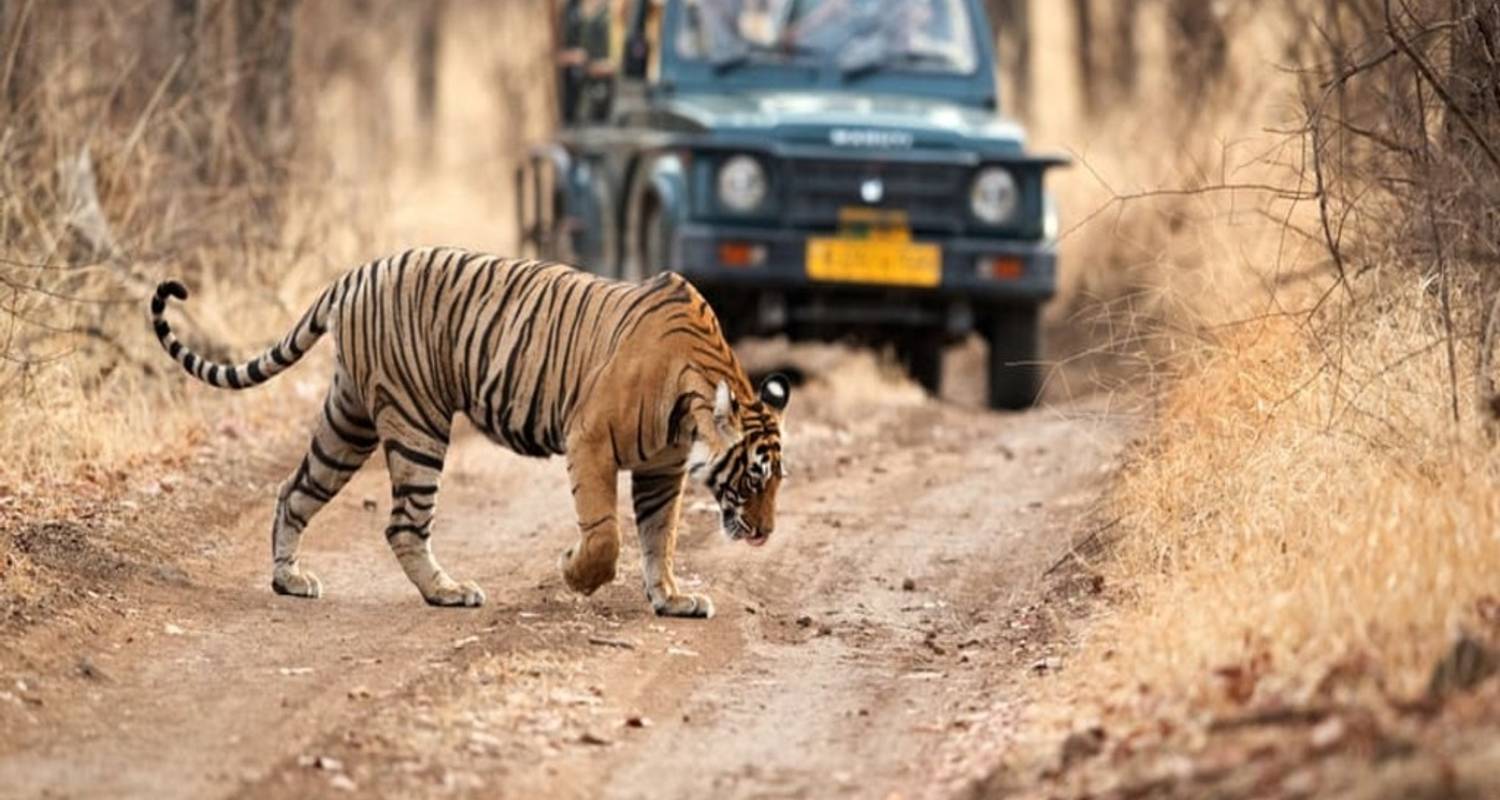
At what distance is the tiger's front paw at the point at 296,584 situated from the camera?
900cm

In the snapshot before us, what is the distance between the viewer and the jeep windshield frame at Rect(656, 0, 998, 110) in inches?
605

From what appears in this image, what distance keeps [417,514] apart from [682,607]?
897 mm

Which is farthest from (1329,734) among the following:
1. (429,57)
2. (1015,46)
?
(429,57)

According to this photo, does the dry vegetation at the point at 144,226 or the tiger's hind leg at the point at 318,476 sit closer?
the tiger's hind leg at the point at 318,476

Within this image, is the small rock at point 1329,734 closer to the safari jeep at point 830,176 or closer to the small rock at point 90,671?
the small rock at point 90,671

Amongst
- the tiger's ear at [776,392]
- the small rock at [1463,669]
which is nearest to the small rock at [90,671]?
the tiger's ear at [776,392]

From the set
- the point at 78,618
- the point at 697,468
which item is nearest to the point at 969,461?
the point at 697,468

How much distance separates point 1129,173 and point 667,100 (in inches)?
206

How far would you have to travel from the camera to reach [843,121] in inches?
579

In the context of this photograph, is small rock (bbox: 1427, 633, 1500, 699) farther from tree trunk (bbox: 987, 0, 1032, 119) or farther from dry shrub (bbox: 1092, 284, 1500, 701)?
tree trunk (bbox: 987, 0, 1032, 119)

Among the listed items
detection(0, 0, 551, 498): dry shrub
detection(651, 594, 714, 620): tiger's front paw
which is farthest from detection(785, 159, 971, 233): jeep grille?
detection(651, 594, 714, 620): tiger's front paw

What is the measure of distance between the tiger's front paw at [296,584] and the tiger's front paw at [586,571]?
0.95 m

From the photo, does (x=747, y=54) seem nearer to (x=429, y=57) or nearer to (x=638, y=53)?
(x=638, y=53)

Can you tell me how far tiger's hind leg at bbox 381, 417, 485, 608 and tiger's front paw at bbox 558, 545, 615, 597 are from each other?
460mm
